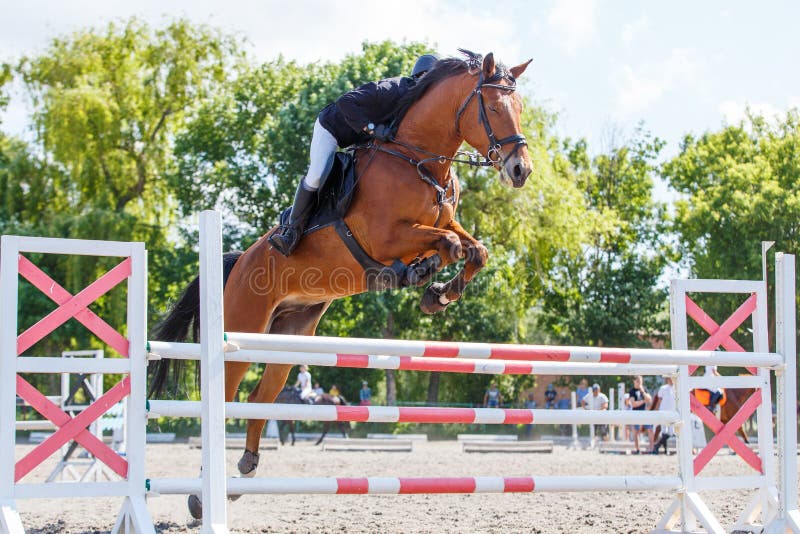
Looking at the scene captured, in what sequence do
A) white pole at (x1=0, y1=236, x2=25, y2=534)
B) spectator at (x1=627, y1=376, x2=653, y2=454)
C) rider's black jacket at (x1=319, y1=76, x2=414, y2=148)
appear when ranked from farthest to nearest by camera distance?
spectator at (x1=627, y1=376, x2=653, y2=454) < rider's black jacket at (x1=319, y1=76, x2=414, y2=148) < white pole at (x1=0, y1=236, x2=25, y2=534)

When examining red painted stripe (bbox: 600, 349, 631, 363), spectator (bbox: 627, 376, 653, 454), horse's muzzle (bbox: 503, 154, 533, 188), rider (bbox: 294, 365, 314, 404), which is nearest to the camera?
red painted stripe (bbox: 600, 349, 631, 363)

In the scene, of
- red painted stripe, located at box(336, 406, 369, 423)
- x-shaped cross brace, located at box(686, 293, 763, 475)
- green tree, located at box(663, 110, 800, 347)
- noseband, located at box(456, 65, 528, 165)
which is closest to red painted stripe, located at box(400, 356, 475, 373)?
red painted stripe, located at box(336, 406, 369, 423)

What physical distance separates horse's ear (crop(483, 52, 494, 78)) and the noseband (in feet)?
0.08

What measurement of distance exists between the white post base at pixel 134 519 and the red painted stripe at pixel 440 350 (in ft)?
4.56

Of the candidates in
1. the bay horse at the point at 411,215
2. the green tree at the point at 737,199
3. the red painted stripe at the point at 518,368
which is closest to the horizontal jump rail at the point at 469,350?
the red painted stripe at the point at 518,368

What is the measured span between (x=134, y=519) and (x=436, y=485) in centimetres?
131

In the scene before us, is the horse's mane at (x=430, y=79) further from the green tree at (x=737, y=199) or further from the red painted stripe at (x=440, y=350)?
the green tree at (x=737, y=199)

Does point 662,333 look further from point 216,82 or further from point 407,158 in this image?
point 407,158

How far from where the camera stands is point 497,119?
4.88m

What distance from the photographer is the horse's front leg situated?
500 cm

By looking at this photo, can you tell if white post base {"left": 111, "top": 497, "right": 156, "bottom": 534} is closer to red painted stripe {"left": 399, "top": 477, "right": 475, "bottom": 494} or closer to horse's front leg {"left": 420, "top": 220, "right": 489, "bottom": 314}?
red painted stripe {"left": 399, "top": 477, "right": 475, "bottom": 494}

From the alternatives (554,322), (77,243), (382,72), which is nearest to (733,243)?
(554,322)

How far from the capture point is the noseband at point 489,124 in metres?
4.74

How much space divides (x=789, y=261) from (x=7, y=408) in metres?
3.93
